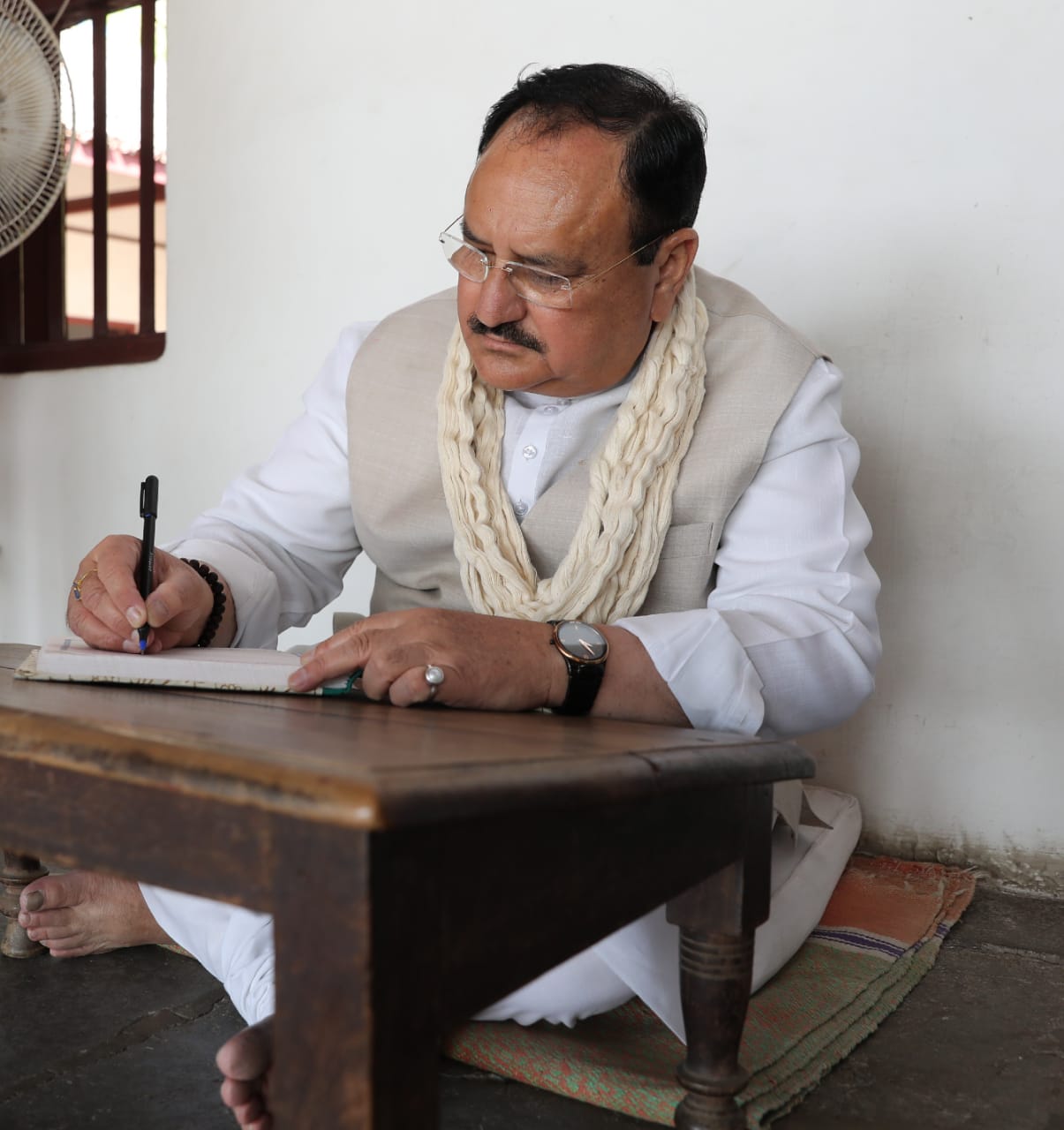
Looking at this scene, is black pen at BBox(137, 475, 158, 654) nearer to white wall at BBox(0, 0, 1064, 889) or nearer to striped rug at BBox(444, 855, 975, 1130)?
striped rug at BBox(444, 855, 975, 1130)

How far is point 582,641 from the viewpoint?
1.35 metres

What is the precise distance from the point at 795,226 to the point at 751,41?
0.41m

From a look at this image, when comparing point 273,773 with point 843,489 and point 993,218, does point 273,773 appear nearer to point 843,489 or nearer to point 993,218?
point 843,489

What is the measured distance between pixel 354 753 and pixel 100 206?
3362mm

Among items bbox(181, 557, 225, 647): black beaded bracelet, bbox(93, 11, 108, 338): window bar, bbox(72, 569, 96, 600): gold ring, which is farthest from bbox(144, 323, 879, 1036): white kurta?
bbox(93, 11, 108, 338): window bar

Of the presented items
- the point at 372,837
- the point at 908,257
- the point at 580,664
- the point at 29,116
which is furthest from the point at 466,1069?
the point at 29,116

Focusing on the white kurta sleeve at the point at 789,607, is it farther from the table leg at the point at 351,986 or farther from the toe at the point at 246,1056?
the table leg at the point at 351,986

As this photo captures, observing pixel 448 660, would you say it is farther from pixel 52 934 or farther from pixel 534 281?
pixel 52 934

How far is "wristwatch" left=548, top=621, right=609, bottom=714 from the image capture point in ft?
4.36

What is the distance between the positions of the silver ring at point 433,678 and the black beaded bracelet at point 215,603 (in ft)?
1.93

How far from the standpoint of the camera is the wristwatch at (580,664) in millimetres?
1328

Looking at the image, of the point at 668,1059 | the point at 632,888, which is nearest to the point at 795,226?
the point at 668,1059

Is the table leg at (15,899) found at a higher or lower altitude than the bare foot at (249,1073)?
lower

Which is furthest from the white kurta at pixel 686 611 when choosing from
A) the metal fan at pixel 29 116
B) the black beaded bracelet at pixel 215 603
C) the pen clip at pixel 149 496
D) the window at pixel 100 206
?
the window at pixel 100 206
